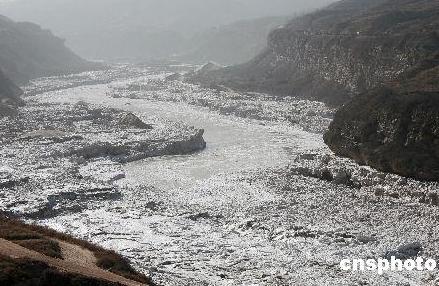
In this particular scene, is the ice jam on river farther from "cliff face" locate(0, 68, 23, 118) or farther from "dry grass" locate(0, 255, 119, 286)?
"cliff face" locate(0, 68, 23, 118)

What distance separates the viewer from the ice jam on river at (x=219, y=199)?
35.2 metres

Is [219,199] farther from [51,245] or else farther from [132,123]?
[132,123]

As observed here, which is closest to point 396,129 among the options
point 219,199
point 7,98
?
point 219,199

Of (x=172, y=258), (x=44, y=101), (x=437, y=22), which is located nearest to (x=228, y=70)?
(x=44, y=101)

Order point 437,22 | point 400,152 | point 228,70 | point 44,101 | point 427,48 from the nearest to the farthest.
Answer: point 400,152, point 427,48, point 437,22, point 44,101, point 228,70

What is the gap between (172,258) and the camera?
3588 cm

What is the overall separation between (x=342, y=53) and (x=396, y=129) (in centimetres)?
5860

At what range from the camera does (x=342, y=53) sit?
4473 inches

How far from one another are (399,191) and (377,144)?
38.7ft

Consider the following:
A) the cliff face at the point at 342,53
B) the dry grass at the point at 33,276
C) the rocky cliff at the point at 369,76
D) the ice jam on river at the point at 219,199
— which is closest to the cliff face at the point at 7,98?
the ice jam on river at the point at 219,199

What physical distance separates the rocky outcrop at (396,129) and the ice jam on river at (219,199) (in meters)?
2.20

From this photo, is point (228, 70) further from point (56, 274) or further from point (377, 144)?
point (56, 274)

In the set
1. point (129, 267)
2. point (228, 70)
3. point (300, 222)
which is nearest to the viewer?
point (129, 267)

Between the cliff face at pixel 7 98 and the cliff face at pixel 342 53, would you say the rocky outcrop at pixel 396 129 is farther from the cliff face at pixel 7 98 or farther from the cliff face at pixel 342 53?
the cliff face at pixel 7 98
